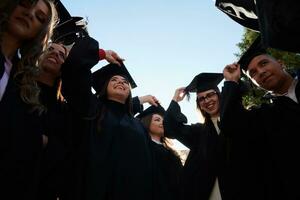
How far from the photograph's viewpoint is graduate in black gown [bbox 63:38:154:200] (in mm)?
2467

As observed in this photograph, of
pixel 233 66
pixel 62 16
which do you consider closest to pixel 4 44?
pixel 62 16

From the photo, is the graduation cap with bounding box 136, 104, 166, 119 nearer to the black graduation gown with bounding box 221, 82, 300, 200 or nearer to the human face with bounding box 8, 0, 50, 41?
the black graduation gown with bounding box 221, 82, 300, 200

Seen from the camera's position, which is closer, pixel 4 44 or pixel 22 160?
pixel 22 160

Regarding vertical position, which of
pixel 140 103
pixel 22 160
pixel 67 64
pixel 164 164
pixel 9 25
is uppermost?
pixel 9 25

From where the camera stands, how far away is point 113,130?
326 cm

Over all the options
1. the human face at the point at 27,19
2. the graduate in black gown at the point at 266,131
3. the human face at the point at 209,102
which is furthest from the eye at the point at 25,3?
the human face at the point at 209,102

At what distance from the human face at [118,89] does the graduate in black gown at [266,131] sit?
1.23 metres

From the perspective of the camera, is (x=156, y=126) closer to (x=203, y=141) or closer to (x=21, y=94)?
(x=203, y=141)

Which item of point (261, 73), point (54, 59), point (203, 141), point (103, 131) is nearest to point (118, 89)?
point (103, 131)

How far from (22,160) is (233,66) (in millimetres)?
2237

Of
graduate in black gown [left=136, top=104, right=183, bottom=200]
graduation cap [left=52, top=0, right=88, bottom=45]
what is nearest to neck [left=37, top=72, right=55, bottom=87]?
graduation cap [left=52, top=0, right=88, bottom=45]

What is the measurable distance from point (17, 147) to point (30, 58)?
649 millimetres

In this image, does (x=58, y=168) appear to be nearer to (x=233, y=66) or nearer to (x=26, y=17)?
(x=26, y=17)

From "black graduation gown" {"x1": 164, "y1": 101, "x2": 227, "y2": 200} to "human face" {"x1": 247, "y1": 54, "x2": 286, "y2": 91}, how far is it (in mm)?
781
